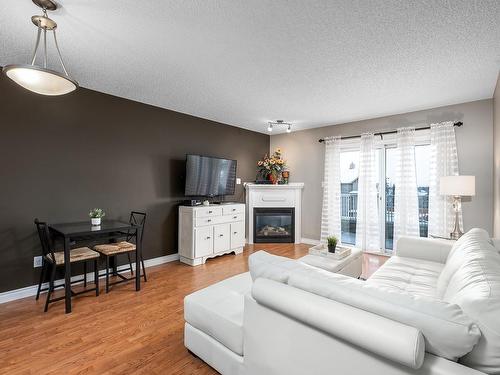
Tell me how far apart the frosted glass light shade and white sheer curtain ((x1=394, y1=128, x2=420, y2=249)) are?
451 cm

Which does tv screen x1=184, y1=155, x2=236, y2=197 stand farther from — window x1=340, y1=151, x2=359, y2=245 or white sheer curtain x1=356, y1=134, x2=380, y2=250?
Result: white sheer curtain x1=356, y1=134, x2=380, y2=250

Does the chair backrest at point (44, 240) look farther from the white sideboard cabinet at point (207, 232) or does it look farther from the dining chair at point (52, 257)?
the white sideboard cabinet at point (207, 232)

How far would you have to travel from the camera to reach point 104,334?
85.7 inches

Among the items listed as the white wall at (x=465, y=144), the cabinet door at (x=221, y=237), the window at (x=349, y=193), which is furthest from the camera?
the window at (x=349, y=193)

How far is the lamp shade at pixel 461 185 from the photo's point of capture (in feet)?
10.4

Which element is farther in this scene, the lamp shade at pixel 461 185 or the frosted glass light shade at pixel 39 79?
the lamp shade at pixel 461 185

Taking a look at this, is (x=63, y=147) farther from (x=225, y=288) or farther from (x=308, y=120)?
(x=308, y=120)

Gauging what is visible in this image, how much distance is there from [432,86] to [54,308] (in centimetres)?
490

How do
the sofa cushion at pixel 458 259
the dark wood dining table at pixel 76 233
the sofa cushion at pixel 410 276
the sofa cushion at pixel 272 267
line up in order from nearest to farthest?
the sofa cushion at pixel 272 267 → the sofa cushion at pixel 458 259 → the sofa cushion at pixel 410 276 → the dark wood dining table at pixel 76 233

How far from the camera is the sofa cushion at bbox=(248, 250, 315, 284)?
1399 mm

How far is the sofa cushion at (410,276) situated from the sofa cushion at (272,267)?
82 centimetres

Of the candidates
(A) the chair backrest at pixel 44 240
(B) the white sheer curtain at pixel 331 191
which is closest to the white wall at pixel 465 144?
(B) the white sheer curtain at pixel 331 191

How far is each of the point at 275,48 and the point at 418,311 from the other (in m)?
2.21

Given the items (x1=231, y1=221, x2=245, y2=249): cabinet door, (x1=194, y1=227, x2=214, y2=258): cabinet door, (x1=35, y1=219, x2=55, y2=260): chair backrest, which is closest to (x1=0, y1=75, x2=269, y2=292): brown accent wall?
(x1=35, y1=219, x2=55, y2=260): chair backrest
